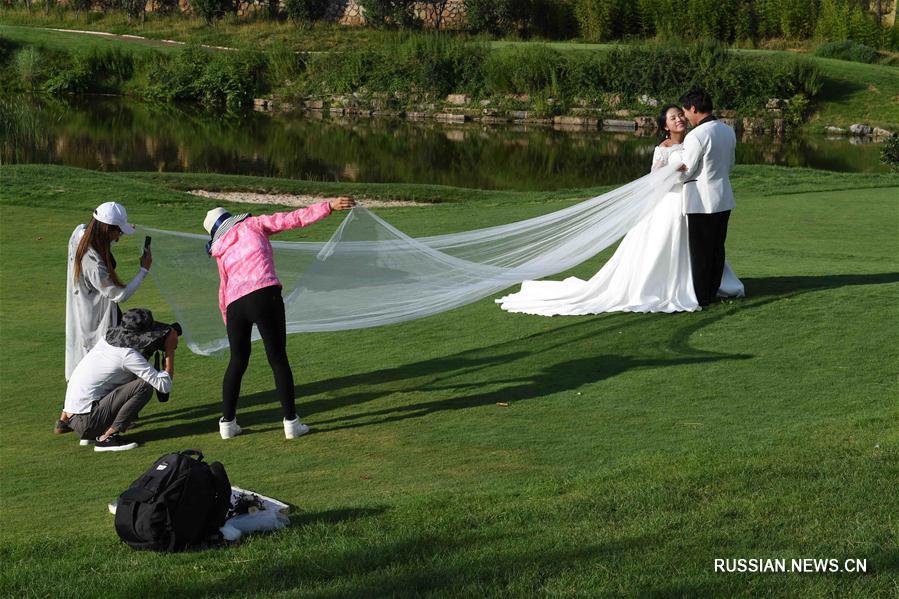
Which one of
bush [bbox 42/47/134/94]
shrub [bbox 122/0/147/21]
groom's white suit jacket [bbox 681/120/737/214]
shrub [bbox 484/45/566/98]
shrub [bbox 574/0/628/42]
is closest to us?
groom's white suit jacket [bbox 681/120/737/214]

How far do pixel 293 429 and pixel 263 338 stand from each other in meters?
0.70

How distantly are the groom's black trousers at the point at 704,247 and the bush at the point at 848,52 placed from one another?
44358mm

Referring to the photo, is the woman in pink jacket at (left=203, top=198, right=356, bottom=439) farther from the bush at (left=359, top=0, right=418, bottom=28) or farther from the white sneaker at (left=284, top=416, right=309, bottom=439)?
the bush at (left=359, top=0, right=418, bottom=28)

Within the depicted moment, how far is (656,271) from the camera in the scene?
11711mm

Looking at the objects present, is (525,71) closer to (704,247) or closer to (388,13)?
(388,13)

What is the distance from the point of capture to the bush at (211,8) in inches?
2425

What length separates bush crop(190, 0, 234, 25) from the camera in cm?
6159

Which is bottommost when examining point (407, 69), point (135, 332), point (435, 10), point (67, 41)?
point (135, 332)

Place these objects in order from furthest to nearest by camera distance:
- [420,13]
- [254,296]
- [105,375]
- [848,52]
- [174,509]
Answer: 1. [420,13]
2. [848,52]
3. [105,375]
4. [254,296]
5. [174,509]

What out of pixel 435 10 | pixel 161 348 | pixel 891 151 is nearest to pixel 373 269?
pixel 161 348

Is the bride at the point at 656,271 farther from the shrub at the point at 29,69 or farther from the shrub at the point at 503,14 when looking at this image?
the shrub at the point at 503,14

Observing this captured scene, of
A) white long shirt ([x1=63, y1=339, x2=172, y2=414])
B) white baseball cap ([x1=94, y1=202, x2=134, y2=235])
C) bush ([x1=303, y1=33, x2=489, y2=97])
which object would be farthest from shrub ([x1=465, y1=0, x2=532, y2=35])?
white long shirt ([x1=63, y1=339, x2=172, y2=414])

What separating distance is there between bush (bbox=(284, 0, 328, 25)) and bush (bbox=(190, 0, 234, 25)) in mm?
3266

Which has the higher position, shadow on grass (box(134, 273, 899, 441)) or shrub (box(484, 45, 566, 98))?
shrub (box(484, 45, 566, 98))
